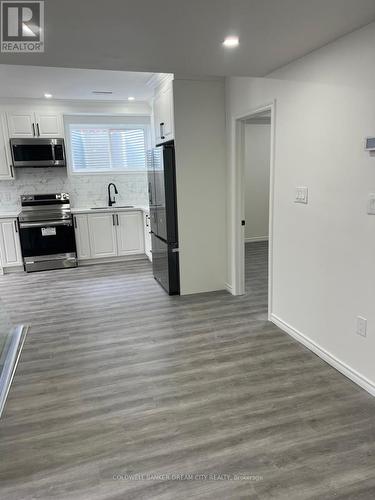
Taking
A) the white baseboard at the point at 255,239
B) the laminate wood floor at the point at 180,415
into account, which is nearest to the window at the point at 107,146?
the white baseboard at the point at 255,239

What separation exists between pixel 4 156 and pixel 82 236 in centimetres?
172

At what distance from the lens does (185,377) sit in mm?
2541

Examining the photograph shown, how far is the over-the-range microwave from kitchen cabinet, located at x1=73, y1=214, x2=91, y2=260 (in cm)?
95

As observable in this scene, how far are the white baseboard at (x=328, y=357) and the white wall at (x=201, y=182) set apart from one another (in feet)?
3.73

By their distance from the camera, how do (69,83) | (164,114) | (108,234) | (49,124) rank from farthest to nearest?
(108,234)
(49,124)
(69,83)
(164,114)

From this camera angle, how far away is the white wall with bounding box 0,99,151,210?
5.62 metres

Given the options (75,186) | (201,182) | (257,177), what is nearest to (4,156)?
(75,186)

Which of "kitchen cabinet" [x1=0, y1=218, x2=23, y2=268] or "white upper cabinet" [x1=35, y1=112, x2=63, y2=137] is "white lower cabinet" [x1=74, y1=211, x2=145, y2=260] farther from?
"white upper cabinet" [x1=35, y1=112, x2=63, y2=137]

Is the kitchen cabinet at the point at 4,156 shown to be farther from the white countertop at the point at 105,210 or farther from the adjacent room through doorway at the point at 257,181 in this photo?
the adjacent room through doorway at the point at 257,181

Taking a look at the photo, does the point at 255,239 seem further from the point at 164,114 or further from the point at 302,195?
the point at 302,195

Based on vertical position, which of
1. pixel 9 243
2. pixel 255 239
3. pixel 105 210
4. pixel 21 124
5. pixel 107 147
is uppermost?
pixel 21 124

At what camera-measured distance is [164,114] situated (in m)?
4.09

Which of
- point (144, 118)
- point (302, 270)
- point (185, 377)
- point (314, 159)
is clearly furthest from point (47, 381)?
point (144, 118)

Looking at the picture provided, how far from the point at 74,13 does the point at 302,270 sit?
232cm
